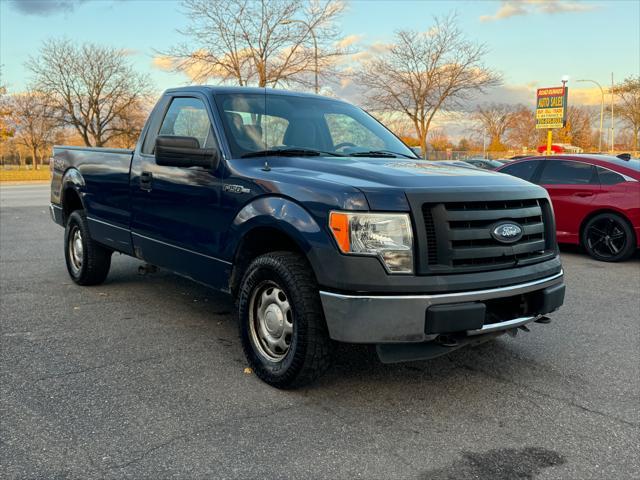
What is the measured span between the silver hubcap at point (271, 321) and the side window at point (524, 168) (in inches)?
282

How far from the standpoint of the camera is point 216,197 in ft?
13.8

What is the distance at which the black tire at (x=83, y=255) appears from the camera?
6277 millimetres

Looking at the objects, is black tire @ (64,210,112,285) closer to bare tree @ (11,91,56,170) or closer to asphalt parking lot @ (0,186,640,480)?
asphalt parking lot @ (0,186,640,480)

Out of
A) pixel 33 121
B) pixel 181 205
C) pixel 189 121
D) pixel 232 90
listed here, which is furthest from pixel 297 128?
pixel 33 121

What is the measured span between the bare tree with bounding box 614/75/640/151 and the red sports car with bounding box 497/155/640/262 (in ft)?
160

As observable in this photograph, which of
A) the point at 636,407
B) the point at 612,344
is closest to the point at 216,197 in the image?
the point at 636,407

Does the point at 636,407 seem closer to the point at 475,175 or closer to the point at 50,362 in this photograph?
the point at 475,175

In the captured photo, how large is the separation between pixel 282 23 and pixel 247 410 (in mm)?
22882

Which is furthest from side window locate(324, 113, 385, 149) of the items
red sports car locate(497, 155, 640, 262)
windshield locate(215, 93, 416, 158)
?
red sports car locate(497, 155, 640, 262)

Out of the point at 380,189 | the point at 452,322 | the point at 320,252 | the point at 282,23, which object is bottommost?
the point at 452,322

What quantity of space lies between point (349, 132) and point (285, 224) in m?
1.63

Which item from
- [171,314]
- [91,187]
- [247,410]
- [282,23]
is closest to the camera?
[247,410]

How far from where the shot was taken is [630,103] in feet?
171

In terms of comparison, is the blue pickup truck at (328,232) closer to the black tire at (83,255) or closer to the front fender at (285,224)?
the front fender at (285,224)
